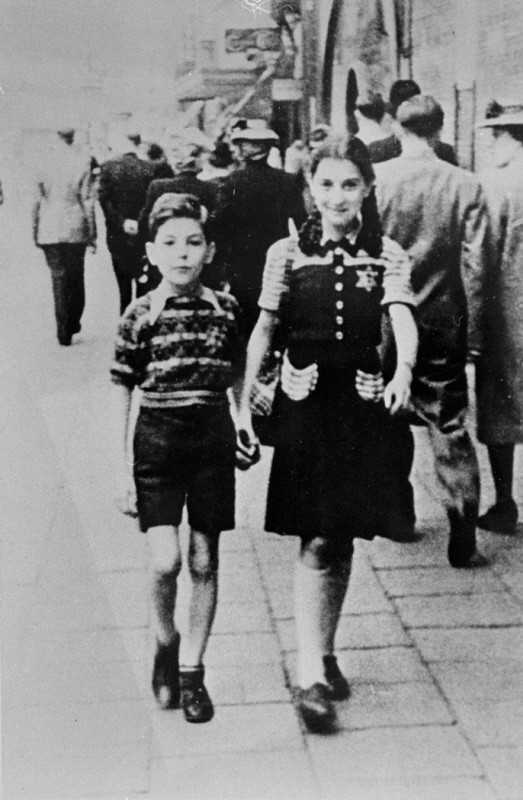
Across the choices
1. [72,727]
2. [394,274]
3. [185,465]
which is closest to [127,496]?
[185,465]

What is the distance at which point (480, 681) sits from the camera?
315cm

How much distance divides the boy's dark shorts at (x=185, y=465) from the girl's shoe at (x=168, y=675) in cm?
39

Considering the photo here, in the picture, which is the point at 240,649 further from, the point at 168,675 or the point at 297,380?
the point at 297,380

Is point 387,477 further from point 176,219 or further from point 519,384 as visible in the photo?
point 176,219

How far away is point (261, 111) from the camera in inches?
119

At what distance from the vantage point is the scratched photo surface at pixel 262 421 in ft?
9.89

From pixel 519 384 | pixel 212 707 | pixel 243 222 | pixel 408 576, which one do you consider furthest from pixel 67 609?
pixel 519 384

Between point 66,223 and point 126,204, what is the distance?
0.71 ft

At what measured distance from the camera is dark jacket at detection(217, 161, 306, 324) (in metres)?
3.00

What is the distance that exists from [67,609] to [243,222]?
136 centimetres

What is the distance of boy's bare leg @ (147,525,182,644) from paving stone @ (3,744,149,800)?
0.39 m

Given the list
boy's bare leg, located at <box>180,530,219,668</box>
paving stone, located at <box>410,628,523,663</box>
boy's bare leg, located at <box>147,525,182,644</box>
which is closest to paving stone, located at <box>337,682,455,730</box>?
paving stone, located at <box>410,628,523,663</box>

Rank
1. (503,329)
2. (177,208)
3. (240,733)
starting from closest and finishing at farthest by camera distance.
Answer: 1. (177,208)
2. (240,733)
3. (503,329)

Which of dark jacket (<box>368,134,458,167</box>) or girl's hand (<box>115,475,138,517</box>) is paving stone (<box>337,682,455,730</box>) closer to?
girl's hand (<box>115,475,138,517</box>)
